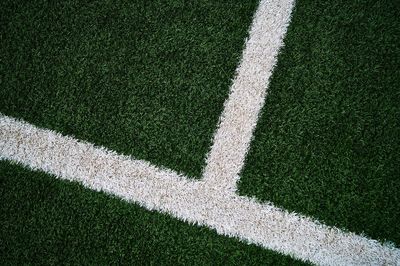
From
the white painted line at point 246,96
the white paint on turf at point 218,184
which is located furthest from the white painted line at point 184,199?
the white painted line at point 246,96

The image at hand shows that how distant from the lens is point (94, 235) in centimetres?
170

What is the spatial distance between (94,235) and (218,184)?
593mm

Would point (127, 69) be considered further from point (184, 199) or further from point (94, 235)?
point (94, 235)

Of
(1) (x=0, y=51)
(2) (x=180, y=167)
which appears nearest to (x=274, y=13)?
(2) (x=180, y=167)

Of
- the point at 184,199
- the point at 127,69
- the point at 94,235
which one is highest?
the point at 127,69

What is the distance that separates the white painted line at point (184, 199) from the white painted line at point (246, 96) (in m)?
0.11

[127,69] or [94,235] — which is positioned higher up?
[127,69]

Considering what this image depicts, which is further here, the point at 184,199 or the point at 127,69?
the point at 127,69

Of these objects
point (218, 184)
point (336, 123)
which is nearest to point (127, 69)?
point (218, 184)

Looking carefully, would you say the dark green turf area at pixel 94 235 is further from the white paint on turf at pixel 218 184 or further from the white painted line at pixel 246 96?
the white painted line at pixel 246 96

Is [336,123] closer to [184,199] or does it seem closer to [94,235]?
[184,199]

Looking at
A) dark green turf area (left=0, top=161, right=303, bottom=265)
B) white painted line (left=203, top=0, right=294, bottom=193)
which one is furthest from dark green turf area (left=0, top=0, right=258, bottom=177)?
dark green turf area (left=0, top=161, right=303, bottom=265)

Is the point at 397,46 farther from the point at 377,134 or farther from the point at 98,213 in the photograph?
the point at 98,213

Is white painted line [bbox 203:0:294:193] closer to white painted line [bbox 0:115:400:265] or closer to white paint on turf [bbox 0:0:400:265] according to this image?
white paint on turf [bbox 0:0:400:265]
